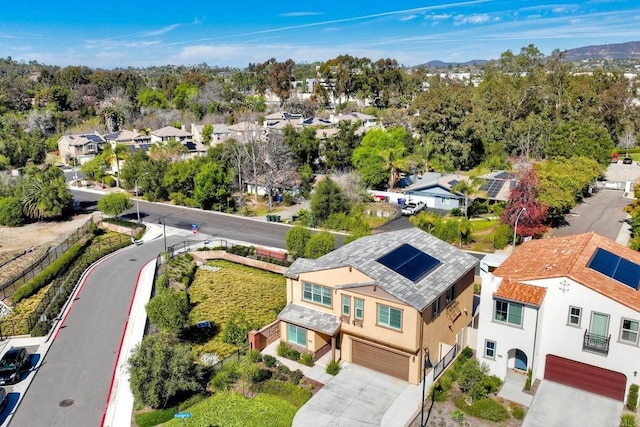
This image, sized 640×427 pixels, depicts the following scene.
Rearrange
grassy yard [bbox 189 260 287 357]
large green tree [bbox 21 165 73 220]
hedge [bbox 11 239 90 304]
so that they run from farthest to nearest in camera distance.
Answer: large green tree [bbox 21 165 73 220], hedge [bbox 11 239 90 304], grassy yard [bbox 189 260 287 357]

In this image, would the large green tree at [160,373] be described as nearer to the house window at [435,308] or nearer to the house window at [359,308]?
the house window at [359,308]

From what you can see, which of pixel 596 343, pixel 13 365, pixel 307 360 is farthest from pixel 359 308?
pixel 13 365

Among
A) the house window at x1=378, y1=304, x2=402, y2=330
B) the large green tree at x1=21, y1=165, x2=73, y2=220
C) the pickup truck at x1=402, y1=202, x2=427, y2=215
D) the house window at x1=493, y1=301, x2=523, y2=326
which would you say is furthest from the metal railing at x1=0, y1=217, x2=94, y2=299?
the pickup truck at x1=402, y1=202, x2=427, y2=215

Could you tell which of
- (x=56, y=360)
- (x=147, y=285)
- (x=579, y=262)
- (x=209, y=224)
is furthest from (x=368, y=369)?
(x=209, y=224)

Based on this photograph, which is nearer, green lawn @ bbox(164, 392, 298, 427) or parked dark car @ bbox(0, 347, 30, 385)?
green lawn @ bbox(164, 392, 298, 427)

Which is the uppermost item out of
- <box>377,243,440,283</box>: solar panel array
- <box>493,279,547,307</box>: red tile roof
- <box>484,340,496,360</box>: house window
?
<box>377,243,440,283</box>: solar panel array

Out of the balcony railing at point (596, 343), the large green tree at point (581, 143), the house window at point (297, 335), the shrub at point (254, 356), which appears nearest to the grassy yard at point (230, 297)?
the shrub at point (254, 356)

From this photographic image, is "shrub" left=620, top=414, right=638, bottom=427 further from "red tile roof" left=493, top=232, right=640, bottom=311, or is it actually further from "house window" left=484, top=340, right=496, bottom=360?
"house window" left=484, top=340, right=496, bottom=360
